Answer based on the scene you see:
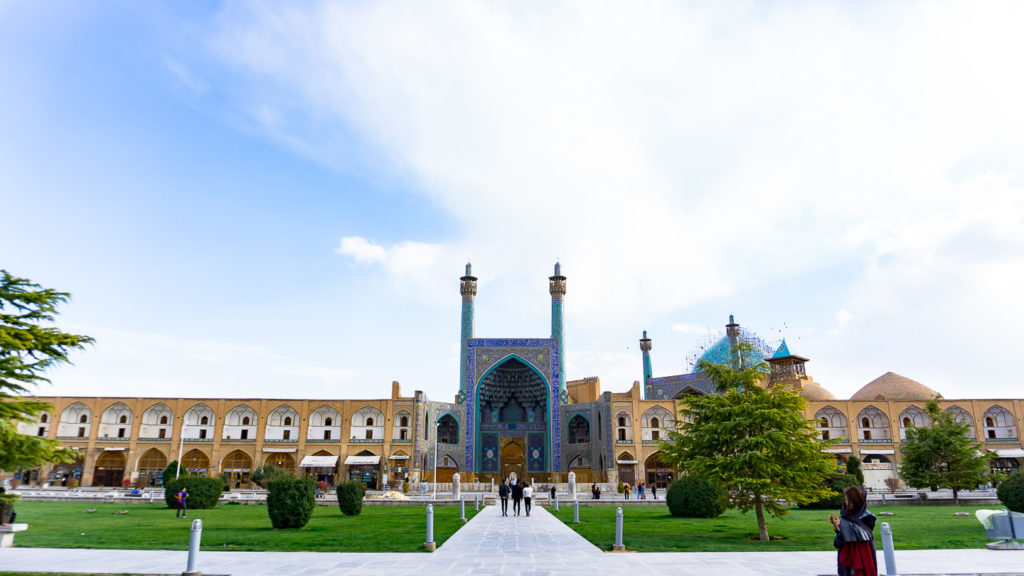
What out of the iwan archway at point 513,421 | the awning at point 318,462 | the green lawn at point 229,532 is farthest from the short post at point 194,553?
the iwan archway at point 513,421

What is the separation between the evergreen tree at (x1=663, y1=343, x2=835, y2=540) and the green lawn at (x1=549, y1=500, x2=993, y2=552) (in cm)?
85

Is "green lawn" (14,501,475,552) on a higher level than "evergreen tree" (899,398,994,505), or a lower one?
lower

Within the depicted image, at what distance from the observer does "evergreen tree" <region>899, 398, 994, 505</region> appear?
26.4 meters

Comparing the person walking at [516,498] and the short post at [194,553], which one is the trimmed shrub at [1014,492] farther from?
the short post at [194,553]

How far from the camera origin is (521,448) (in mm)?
43500

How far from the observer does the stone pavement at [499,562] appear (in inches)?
325

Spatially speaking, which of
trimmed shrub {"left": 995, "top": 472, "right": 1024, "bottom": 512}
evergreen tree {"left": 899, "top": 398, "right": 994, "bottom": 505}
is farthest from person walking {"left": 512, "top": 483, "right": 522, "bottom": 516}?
evergreen tree {"left": 899, "top": 398, "right": 994, "bottom": 505}

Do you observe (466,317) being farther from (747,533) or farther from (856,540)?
(856,540)

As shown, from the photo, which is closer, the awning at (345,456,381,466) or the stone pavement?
the stone pavement

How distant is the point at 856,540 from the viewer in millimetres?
5215

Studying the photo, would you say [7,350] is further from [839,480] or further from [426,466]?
[426,466]

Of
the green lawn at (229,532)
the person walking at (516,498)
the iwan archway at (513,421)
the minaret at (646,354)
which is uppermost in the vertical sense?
the minaret at (646,354)

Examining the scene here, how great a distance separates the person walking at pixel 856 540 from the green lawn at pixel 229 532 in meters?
6.99

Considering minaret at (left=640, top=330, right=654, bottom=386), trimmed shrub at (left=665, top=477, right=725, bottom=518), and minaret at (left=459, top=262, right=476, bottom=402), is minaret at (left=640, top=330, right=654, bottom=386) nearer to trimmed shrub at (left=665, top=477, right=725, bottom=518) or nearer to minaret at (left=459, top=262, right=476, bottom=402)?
minaret at (left=459, top=262, right=476, bottom=402)
